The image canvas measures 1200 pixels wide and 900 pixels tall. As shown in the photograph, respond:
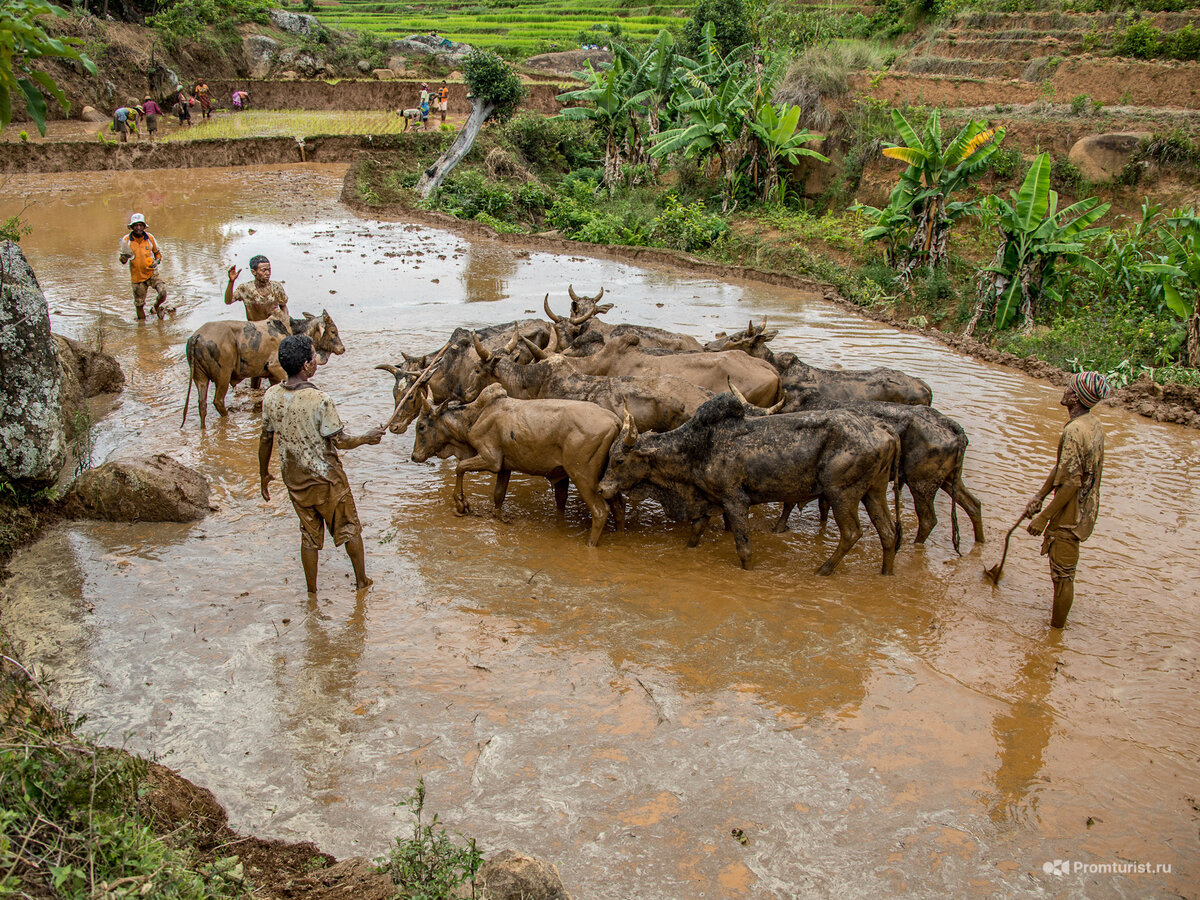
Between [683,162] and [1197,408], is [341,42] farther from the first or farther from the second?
[1197,408]

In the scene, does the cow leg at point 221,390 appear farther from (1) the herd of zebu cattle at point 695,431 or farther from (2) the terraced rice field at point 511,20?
(2) the terraced rice field at point 511,20

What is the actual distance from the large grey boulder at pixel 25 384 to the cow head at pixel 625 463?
16.6 ft

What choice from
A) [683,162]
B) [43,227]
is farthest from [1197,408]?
[43,227]

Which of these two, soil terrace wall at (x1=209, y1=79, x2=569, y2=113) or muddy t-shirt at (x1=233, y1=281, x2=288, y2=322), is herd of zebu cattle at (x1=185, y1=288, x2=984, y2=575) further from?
soil terrace wall at (x1=209, y1=79, x2=569, y2=113)

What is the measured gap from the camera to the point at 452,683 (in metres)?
5.79

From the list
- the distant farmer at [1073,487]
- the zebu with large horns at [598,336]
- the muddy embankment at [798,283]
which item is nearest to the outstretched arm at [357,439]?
the zebu with large horns at [598,336]

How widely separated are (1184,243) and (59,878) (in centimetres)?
1507

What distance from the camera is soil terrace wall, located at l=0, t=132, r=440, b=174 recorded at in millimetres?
28047

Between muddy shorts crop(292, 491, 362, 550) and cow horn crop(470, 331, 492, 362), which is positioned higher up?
cow horn crop(470, 331, 492, 362)

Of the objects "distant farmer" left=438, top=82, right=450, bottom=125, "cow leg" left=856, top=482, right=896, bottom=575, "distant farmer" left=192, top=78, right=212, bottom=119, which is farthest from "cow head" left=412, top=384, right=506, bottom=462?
"distant farmer" left=192, top=78, right=212, bottom=119

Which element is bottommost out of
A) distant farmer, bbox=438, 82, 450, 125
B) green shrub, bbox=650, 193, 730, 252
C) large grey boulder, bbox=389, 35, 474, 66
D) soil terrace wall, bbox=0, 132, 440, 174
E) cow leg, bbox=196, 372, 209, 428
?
cow leg, bbox=196, 372, 209, 428

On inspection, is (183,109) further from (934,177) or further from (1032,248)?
(1032,248)

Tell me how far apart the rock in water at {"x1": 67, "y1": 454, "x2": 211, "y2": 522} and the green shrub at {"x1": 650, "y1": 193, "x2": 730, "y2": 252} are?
15.3m

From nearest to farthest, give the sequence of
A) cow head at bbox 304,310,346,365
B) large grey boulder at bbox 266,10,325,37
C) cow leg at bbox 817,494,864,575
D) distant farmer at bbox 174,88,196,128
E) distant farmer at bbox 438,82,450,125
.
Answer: cow leg at bbox 817,494,864,575, cow head at bbox 304,310,346,365, distant farmer at bbox 174,88,196,128, distant farmer at bbox 438,82,450,125, large grey boulder at bbox 266,10,325,37
